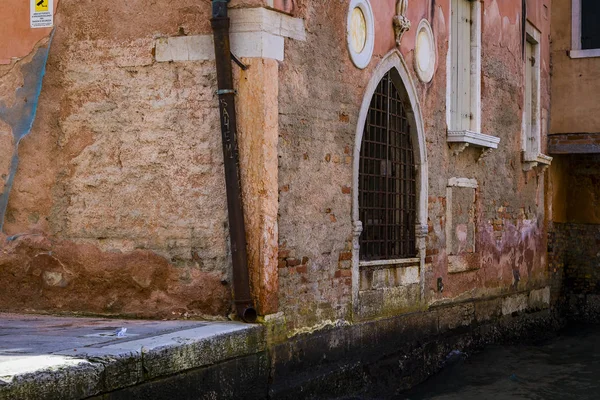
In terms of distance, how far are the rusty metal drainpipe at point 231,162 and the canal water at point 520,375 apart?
246 centimetres

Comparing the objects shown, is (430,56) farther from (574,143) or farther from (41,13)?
(574,143)

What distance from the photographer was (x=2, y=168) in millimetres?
7391

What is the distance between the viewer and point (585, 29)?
1388 cm

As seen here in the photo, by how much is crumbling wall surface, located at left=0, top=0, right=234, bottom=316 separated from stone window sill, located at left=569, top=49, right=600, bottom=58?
27.1ft

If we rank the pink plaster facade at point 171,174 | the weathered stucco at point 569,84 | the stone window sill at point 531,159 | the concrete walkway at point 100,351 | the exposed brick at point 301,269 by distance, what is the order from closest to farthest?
the concrete walkway at point 100,351 < the pink plaster facade at point 171,174 < the exposed brick at point 301,269 < the stone window sill at point 531,159 < the weathered stucco at point 569,84

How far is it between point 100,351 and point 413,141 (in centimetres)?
497

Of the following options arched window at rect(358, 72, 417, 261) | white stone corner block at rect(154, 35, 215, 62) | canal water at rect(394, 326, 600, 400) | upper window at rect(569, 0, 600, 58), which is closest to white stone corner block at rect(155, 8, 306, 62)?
white stone corner block at rect(154, 35, 215, 62)

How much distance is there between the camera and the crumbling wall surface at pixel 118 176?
680 cm

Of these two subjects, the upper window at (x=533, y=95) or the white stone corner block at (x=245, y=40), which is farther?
the upper window at (x=533, y=95)

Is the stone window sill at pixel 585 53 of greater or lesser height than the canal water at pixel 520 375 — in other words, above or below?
above

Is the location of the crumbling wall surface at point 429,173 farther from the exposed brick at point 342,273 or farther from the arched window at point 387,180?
the arched window at point 387,180

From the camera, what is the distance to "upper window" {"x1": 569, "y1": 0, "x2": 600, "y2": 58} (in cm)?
1376

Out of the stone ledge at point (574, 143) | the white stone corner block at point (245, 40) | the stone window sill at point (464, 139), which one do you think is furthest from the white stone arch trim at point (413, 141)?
the stone ledge at point (574, 143)

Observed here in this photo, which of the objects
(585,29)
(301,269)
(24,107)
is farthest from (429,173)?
A: (585,29)
